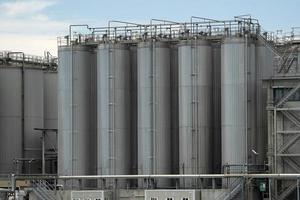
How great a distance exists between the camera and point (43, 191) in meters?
75.8

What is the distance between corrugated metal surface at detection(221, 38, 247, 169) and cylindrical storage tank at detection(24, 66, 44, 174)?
29072 mm

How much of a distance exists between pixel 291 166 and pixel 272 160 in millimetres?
1746

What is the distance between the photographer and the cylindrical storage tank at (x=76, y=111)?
78500 millimetres

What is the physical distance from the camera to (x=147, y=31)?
78.0 metres

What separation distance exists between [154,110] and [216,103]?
614cm

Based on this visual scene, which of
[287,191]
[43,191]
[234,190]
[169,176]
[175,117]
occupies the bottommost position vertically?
[43,191]

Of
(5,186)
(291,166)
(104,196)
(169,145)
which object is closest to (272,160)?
(291,166)

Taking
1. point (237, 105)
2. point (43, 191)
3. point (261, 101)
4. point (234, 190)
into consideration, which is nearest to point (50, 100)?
point (43, 191)

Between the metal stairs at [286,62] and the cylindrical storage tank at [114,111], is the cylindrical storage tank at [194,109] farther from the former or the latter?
the metal stairs at [286,62]

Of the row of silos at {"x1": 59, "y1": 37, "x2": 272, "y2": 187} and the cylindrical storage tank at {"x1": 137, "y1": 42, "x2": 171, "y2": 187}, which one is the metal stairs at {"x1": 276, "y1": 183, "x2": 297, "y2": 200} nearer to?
the row of silos at {"x1": 59, "y1": 37, "x2": 272, "y2": 187}

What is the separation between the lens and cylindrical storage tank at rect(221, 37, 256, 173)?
71562 mm

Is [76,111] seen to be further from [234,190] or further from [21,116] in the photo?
[234,190]

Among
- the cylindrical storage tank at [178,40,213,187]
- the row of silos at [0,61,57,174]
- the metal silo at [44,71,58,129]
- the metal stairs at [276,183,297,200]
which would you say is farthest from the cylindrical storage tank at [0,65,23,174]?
the metal stairs at [276,183,297,200]

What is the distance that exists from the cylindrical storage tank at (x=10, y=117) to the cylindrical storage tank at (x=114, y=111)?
1809 cm
